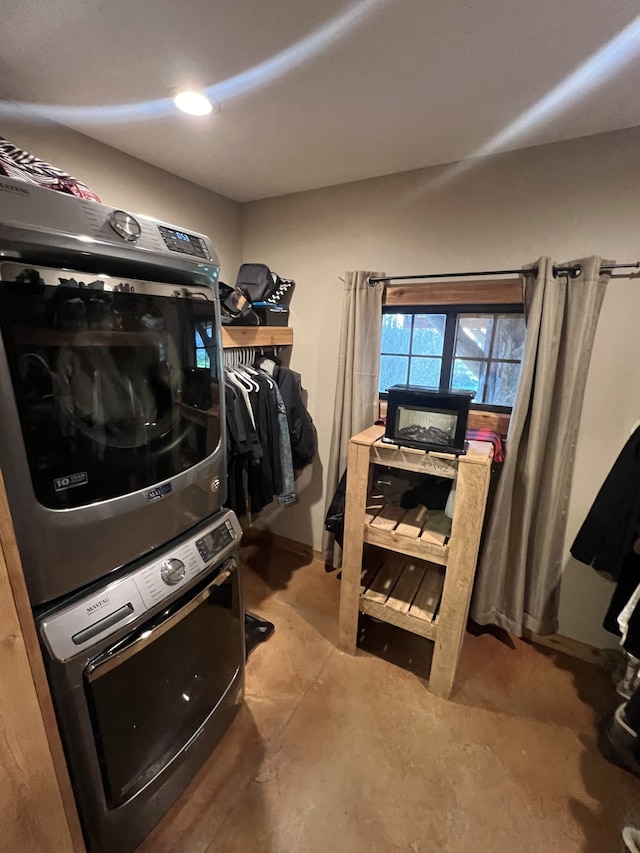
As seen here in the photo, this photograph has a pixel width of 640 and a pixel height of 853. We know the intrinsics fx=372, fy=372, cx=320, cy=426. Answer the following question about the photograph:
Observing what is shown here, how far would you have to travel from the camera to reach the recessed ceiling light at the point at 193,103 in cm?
125

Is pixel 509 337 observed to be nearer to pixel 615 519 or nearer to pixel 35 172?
pixel 615 519

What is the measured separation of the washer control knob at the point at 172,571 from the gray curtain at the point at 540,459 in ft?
4.55

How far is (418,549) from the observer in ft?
5.20

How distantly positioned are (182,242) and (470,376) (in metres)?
1.48

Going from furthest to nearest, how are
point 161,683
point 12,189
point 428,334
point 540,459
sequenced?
point 428,334, point 540,459, point 161,683, point 12,189

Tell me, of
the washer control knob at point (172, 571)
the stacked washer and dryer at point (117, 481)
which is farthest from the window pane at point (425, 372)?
the washer control knob at point (172, 571)

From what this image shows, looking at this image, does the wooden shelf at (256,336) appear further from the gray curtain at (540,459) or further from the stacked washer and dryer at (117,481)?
the gray curtain at (540,459)

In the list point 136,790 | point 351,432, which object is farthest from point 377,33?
point 136,790

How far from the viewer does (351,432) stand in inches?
82.5

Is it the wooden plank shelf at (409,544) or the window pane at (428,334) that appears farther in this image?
the window pane at (428,334)

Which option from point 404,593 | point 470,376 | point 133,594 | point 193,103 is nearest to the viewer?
point 133,594

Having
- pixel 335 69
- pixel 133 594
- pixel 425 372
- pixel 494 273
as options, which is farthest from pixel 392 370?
pixel 133 594

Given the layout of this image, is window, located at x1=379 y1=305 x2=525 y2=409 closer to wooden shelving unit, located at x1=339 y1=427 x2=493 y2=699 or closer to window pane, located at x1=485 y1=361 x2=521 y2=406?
window pane, located at x1=485 y1=361 x2=521 y2=406

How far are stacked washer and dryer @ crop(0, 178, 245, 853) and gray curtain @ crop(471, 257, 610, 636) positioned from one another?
127 cm
